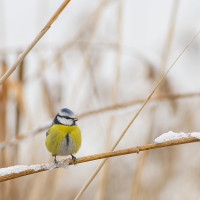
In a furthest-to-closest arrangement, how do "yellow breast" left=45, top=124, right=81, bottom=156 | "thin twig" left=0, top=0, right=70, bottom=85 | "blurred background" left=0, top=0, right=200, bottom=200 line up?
"blurred background" left=0, top=0, right=200, bottom=200 < "yellow breast" left=45, top=124, right=81, bottom=156 < "thin twig" left=0, top=0, right=70, bottom=85

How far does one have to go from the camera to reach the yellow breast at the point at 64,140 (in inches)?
46.1

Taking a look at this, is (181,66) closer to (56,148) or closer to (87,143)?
(87,143)

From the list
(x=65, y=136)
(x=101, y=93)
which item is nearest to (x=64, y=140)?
(x=65, y=136)

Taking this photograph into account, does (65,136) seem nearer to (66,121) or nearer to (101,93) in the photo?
(66,121)

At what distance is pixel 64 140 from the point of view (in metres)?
1.17

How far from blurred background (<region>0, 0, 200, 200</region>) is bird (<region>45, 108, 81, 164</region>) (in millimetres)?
342

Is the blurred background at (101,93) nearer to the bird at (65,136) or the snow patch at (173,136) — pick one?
the bird at (65,136)

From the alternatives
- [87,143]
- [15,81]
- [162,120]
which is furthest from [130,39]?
[15,81]

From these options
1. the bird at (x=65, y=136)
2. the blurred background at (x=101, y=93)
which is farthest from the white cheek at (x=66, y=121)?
the blurred background at (x=101, y=93)

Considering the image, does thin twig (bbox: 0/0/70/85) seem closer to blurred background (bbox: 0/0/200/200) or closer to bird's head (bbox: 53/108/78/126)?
bird's head (bbox: 53/108/78/126)

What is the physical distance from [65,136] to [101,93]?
1134 millimetres

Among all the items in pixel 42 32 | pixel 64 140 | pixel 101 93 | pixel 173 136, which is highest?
pixel 101 93

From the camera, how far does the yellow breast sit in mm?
1170

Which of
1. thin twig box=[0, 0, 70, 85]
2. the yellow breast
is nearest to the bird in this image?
the yellow breast
